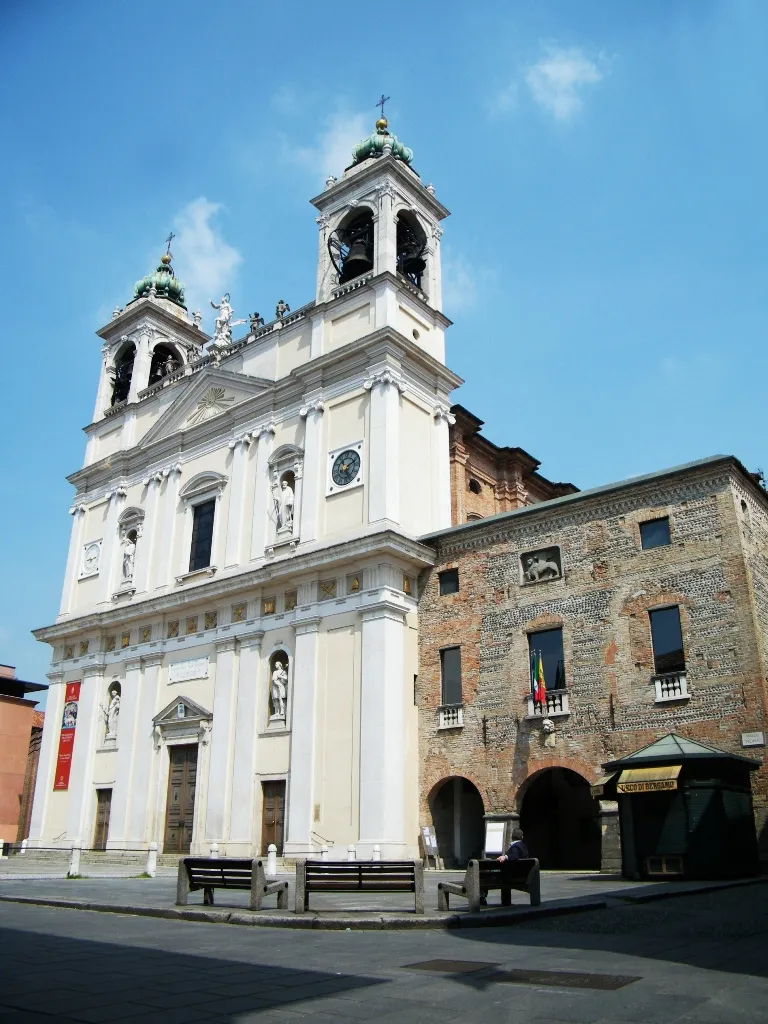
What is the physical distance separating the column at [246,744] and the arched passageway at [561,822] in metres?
8.60

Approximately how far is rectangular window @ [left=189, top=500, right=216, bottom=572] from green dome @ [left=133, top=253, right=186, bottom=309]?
1454cm

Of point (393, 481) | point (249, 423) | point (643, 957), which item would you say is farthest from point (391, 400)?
point (643, 957)

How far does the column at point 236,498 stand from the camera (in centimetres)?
3266

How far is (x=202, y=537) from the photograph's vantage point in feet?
114

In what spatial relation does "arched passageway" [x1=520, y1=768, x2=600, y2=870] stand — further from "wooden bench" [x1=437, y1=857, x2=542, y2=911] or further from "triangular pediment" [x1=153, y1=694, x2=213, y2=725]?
"wooden bench" [x1=437, y1=857, x2=542, y2=911]

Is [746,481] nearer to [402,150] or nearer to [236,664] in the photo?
[236,664]

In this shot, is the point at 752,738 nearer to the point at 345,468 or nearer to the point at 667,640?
the point at 667,640

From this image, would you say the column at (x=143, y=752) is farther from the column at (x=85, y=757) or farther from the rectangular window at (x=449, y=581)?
the rectangular window at (x=449, y=581)

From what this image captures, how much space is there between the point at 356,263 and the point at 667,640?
18.4 m

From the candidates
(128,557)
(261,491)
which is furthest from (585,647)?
(128,557)

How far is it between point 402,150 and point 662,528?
2077 centimetres

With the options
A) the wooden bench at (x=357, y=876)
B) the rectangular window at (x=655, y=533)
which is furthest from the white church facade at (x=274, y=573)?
the wooden bench at (x=357, y=876)

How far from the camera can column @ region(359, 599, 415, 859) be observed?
990 inches

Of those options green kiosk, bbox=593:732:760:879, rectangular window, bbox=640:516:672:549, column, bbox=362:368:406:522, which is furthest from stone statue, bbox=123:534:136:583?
green kiosk, bbox=593:732:760:879
